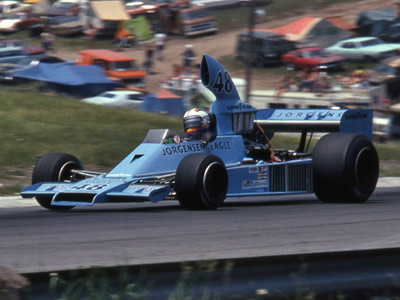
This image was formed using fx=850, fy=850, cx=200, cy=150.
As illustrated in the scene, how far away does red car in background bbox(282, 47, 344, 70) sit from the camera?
114ft

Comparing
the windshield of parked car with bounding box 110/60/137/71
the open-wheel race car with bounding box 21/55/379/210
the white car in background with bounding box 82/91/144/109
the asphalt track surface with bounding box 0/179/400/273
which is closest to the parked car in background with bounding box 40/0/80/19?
the windshield of parked car with bounding box 110/60/137/71

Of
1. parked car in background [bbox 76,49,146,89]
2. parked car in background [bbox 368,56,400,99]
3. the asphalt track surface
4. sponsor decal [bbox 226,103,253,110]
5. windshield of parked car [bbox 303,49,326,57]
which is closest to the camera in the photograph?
the asphalt track surface

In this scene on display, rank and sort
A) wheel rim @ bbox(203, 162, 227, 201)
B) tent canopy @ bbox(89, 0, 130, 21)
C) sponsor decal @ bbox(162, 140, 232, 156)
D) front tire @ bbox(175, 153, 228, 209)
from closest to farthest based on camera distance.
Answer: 1. front tire @ bbox(175, 153, 228, 209)
2. wheel rim @ bbox(203, 162, 227, 201)
3. sponsor decal @ bbox(162, 140, 232, 156)
4. tent canopy @ bbox(89, 0, 130, 21)

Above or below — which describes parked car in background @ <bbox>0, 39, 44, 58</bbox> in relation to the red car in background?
above

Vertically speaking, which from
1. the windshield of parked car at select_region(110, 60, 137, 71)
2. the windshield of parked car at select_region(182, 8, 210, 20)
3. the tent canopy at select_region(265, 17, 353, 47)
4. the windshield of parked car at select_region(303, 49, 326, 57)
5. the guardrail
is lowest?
the guardrail

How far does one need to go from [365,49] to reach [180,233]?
98.6 ft

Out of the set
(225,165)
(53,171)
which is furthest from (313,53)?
(53,171)

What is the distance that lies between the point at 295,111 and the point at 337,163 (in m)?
1.99

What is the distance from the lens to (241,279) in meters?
4.95

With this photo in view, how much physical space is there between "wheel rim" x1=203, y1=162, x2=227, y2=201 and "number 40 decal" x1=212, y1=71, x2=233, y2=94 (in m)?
1.77

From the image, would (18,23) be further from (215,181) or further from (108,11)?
(215,181)

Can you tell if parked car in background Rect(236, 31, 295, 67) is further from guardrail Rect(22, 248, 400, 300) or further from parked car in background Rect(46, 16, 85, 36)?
guardrail Rect(22, 248, 400, 300)

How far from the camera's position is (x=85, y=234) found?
7422 mm

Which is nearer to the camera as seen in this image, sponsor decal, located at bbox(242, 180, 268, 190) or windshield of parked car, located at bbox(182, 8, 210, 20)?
sponsor decal, located at bbox(242, 180, 268, 190)
